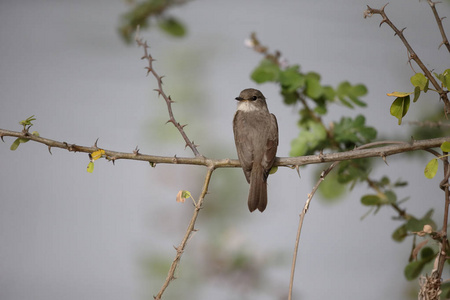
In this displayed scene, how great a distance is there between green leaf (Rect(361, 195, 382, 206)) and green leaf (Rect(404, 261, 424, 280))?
368mm

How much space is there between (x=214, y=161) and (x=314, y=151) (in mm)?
914

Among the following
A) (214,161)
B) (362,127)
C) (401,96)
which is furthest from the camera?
(362,127)

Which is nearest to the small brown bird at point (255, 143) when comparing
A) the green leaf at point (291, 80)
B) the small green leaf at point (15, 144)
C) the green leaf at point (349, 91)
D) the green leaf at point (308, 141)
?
the green leaf at point (308, 141)

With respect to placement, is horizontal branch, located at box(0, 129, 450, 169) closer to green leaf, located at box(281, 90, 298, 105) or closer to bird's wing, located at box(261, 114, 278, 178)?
bird's wing, located at box(261, 114, 278, 178)

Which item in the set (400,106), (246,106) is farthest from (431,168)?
(246,106)

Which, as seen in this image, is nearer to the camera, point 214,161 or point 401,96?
point 401,96

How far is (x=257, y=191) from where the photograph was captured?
105 inches

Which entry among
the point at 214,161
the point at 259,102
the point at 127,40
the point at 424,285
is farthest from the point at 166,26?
the point at 424,285

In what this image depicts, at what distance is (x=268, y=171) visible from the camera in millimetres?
2645

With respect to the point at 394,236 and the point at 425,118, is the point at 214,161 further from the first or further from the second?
the point at 425,118

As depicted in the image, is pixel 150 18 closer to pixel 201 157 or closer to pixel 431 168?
pixel 201 157

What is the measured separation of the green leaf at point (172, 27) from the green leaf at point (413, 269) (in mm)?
1738

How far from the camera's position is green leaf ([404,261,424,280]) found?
7.74ft

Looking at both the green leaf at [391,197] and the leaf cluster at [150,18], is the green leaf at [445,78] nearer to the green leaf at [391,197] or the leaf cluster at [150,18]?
the green leaf at [391,197]
